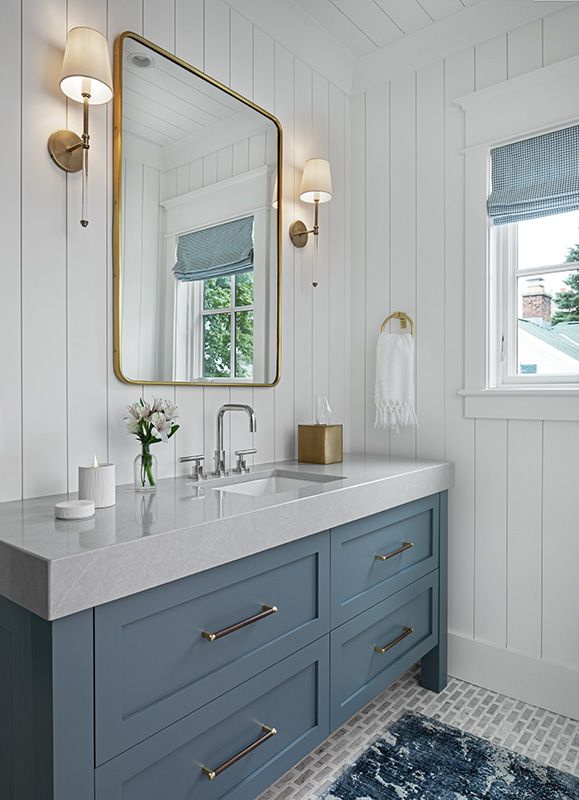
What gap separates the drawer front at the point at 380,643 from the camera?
1655 millimetres

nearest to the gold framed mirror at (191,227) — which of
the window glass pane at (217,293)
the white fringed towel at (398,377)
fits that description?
the window glass pane at (217,293)

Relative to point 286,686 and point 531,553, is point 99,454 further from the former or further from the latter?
point 531,553

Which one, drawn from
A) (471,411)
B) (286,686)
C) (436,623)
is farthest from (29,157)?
(436,623)

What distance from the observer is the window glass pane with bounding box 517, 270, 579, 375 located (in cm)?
208

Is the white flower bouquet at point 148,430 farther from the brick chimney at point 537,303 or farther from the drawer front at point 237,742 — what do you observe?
the brick chimney at point 537,303

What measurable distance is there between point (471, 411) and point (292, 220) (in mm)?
1052

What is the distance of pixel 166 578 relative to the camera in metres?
1.13

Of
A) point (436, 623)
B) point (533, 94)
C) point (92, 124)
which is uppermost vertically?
point (533, 94)

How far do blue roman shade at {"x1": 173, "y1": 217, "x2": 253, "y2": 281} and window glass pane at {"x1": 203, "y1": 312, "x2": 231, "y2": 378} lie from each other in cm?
15

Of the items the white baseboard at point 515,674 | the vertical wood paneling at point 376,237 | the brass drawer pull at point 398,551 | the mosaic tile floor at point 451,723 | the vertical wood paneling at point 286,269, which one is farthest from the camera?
the vertical wood paneling at point 376,237

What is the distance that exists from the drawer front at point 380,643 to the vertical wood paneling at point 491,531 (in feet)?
0.71

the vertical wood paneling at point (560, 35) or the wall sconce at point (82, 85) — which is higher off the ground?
the vertical wood paneling at point (560, 35)

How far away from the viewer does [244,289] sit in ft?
6.78

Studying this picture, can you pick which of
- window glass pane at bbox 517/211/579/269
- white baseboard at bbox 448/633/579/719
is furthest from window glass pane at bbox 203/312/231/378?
white baseboard at bbox 448/633/579/719
